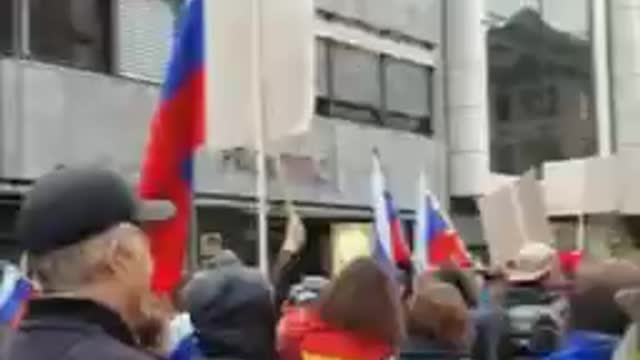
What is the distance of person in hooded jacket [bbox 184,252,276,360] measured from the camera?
4551 mm

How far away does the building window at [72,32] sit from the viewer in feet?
58.3

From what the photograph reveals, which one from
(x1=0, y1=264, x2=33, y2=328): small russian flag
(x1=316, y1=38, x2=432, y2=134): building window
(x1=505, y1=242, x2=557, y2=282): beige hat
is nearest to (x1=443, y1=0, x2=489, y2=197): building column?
(x1=316, y1=38, x2=432, y2=134): building window

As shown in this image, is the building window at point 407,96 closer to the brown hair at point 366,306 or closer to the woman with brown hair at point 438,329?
the woman with brown hair at point 438,329

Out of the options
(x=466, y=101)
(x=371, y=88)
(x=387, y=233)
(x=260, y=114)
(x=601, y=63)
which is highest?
(x=601, y=63)

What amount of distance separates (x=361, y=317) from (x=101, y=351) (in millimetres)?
1924

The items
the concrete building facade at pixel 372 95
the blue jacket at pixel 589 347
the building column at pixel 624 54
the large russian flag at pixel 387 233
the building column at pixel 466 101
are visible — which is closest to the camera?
the blue jacket at pixel 589 347

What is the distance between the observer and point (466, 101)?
26656mm

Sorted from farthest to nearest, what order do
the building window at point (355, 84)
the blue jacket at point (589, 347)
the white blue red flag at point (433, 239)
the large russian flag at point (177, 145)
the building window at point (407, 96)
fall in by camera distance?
the building window at point (407, 96)
the building window at point (355, 84)
the white blue red flag at point (433, 239)
the large russian flag at point (177, 145)
the blue jacket at point (589, 347)

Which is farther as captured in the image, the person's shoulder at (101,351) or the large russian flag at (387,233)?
the large russian flag at (387,233)

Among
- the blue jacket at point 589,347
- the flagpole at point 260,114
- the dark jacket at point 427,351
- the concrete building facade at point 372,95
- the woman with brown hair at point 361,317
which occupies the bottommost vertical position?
the dark jacket at point 427,351

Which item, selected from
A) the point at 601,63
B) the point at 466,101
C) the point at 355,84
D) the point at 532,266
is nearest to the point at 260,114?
the point at 532,266

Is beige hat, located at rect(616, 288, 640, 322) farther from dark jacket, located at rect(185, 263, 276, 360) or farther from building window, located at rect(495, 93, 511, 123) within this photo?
building window, located at rect(495, 93, 511, 123)

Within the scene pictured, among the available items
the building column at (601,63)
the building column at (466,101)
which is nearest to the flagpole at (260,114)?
the building column at (601,63)

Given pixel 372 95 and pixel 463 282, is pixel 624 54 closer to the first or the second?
pixel 372 95
